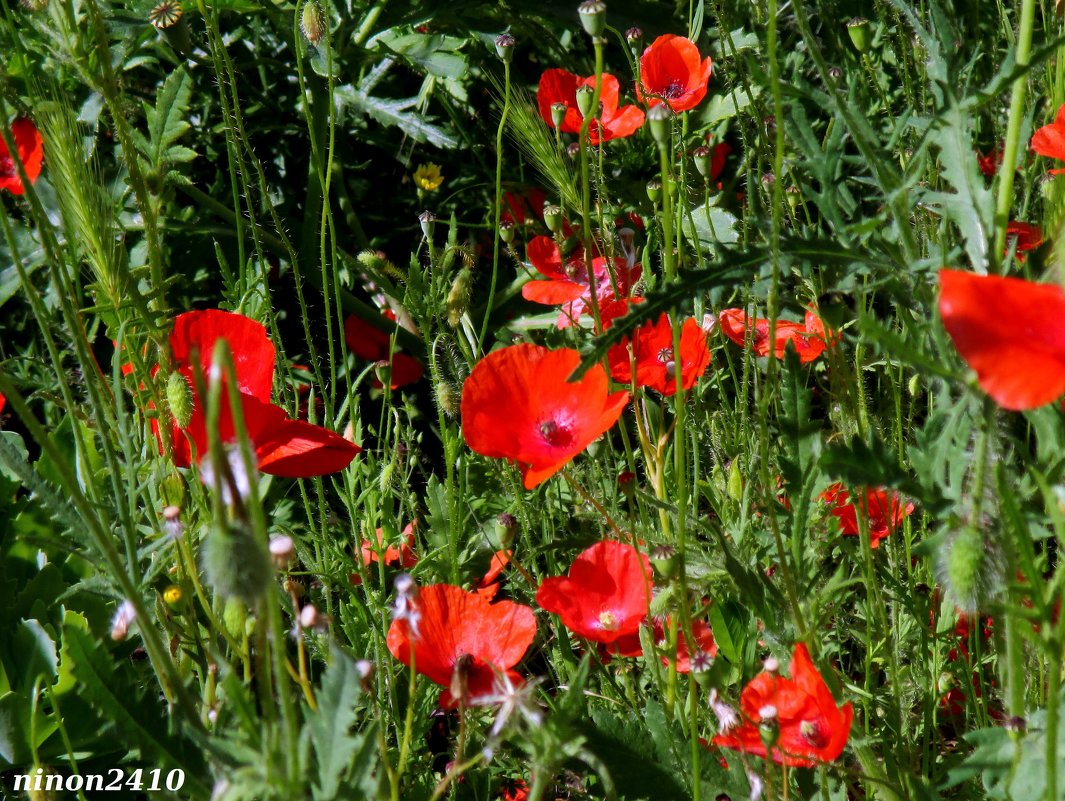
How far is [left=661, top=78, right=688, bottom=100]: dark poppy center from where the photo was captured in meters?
2.03

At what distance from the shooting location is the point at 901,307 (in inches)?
40.1

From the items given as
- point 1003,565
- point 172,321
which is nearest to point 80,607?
point 172,321

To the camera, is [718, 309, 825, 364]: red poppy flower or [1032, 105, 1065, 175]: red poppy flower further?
[718, 309, 825, 364]: red poppy flower

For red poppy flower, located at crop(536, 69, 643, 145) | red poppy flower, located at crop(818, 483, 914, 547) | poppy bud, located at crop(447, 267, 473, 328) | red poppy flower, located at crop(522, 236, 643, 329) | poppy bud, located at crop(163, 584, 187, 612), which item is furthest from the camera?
red poppy flower, located at crop(536, 69, 643, 145)

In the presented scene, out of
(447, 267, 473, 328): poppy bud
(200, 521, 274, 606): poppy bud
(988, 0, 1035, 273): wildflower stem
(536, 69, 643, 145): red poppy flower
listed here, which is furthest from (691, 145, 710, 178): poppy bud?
(200, 521, 274, 606): poppy bud

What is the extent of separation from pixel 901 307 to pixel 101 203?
2.57 ft

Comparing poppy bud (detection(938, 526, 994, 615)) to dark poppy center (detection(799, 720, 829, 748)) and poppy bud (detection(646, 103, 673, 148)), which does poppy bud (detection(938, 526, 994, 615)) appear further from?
poppy bud (detection(646, 103, 673, 148))

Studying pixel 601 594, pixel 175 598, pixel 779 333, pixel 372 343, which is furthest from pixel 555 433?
pixel 372 343

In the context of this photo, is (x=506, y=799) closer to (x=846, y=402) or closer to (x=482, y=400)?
(x=482, y=400)

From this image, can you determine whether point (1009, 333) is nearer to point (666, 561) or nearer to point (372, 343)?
point (666, 561)

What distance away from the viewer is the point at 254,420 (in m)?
1.19

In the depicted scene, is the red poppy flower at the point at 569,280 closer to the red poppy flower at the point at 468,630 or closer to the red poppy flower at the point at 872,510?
the red poppy flower at the point at 872,510

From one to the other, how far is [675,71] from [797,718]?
1285 mm

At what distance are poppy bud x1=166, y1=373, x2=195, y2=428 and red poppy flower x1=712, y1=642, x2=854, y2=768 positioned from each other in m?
0.60
